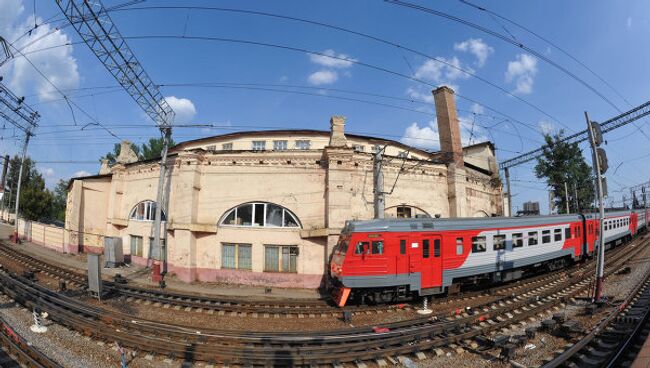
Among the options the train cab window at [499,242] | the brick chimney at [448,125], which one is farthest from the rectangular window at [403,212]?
the train cab window at [499,242]

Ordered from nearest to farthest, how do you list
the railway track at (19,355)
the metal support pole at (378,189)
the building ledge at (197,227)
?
the railway track at (19,355)
the metal support pole at (378,189)
the building ledge at (197,227)

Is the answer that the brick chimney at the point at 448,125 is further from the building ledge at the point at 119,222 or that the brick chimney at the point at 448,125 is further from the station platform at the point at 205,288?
the building ledge at the point at 119,222

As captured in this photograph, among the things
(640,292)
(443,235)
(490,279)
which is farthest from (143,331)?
(640,292)

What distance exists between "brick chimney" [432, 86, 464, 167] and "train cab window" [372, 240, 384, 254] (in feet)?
34.6

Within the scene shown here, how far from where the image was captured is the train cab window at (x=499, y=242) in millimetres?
14883

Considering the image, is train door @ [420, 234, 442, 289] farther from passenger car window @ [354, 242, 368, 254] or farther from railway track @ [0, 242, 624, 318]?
passenger car window @ [354, 242, 368, 254]

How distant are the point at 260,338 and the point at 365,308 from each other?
4.82 meters

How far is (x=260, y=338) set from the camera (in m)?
8.91

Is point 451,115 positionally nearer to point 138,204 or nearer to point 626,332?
point 626,332

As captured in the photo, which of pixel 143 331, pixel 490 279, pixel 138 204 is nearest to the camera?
pixel 143 331

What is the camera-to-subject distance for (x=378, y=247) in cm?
1245

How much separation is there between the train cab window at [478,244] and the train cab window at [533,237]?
3.69m

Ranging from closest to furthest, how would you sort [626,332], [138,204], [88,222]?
[626,332], [138,204], [88,222]

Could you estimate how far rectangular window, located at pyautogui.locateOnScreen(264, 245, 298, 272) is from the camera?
56.4ft
